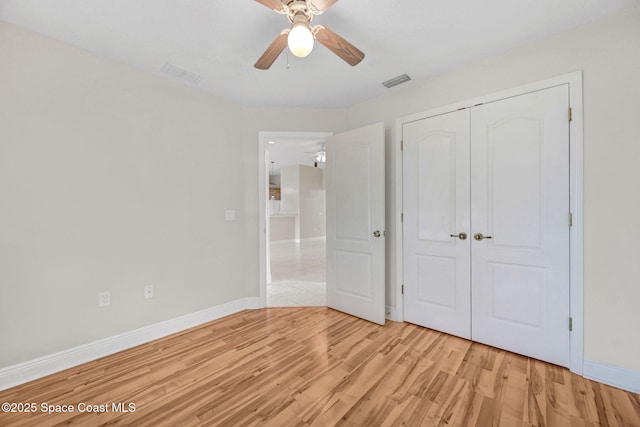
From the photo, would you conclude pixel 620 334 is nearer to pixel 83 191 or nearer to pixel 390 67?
pixel 390 67

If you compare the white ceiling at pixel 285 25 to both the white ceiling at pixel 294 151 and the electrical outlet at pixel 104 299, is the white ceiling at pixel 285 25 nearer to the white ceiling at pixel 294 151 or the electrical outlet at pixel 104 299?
the electrical outlet at pixel 104 299

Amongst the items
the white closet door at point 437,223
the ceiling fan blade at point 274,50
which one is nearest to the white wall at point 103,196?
the ceiling fan blade at point 274,50

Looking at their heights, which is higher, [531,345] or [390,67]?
[390,67]

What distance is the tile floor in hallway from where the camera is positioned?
139 inches

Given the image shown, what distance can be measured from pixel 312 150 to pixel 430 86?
15.7ft

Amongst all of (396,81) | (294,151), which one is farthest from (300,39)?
(294,151)

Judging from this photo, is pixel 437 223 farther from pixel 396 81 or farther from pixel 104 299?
pixel 104 299

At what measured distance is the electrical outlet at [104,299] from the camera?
7.23ft

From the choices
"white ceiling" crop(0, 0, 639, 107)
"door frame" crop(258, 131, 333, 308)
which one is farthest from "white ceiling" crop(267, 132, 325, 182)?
"white ceiling" crop(0, 0, 639, 107)

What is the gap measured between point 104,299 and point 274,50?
7.95ft

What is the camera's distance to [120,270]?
2316 mm

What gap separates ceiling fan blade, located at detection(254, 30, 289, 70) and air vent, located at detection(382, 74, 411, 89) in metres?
1.36

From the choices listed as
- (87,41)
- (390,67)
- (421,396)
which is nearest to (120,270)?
(87,41)

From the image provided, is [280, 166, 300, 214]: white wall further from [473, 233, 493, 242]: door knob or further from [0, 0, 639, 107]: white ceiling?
[473, 233, 493, 242]: door knob
